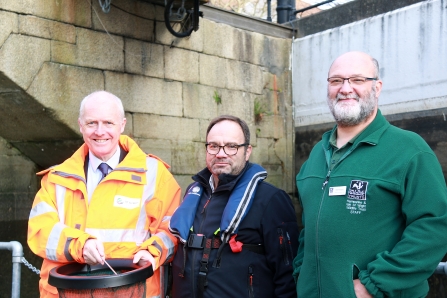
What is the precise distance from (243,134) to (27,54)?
2.56m

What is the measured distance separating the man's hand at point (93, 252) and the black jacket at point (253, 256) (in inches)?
17.9

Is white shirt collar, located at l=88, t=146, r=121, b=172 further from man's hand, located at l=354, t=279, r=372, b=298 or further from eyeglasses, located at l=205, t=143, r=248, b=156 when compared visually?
man's hand, located at l=354, t=279, r=372, b=298

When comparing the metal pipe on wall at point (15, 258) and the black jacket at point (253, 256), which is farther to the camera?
the metal pipe on wall at point (15, 258)

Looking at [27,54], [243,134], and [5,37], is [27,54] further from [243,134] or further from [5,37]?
[243,134]

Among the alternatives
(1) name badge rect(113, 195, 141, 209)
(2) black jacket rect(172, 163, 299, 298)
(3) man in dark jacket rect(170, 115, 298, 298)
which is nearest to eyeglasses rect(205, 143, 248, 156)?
(3) man in dark jacket rect(170, 115, 298, 298)

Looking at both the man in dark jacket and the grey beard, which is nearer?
the grey beard

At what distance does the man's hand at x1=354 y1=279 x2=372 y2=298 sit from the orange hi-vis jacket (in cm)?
110

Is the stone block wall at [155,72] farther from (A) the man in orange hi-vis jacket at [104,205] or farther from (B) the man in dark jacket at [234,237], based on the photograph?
(B) the man in dark jacket at [234,237]

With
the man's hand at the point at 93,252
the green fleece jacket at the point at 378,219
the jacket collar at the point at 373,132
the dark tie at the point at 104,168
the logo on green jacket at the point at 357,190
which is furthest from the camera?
the dark tie at the point at 104,168

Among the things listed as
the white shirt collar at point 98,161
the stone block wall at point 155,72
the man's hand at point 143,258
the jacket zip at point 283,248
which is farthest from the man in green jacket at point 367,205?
the stone block wall at point 155,72

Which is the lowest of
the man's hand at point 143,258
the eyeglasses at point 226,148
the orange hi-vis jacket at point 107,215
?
the man's hand at point 143,258

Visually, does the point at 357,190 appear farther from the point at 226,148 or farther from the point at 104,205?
the point at 104,205

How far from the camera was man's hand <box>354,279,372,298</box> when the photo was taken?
222 cm

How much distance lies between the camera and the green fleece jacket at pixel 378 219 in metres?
2.16
